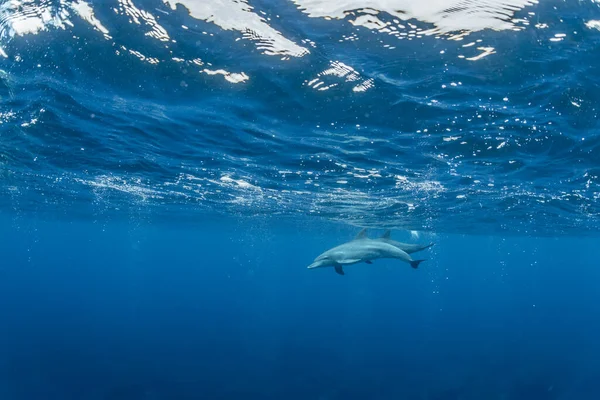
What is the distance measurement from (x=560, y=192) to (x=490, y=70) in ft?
54.0

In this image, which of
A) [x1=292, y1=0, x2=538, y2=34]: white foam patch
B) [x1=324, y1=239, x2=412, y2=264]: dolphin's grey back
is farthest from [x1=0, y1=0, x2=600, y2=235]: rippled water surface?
[x1=324, y1=239, x2=412, y2=264]: dolphin's grey back

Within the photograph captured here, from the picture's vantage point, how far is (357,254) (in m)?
12.9

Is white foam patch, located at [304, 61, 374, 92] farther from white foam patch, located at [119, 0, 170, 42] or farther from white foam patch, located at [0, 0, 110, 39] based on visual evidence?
white foam patch, located at [0, 0, 110, 39]

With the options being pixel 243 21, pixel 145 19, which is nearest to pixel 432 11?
pixel 243 21

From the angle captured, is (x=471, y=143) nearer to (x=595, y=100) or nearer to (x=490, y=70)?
(x=595, y=100)

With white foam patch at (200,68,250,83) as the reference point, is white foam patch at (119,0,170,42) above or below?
above

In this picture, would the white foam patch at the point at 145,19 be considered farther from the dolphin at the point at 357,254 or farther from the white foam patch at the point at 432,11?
the dolphin at the point at 357,254

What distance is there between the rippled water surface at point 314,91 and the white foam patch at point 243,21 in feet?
0.12

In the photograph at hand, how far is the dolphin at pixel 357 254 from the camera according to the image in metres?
12.8

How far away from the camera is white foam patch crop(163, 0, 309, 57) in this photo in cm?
823

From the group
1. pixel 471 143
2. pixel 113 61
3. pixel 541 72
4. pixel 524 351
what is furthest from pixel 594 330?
pixel 113 61

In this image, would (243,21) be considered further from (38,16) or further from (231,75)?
(38,16)

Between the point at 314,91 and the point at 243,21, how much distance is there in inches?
129

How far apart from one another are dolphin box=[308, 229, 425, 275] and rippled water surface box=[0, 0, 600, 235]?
12.6 ft
